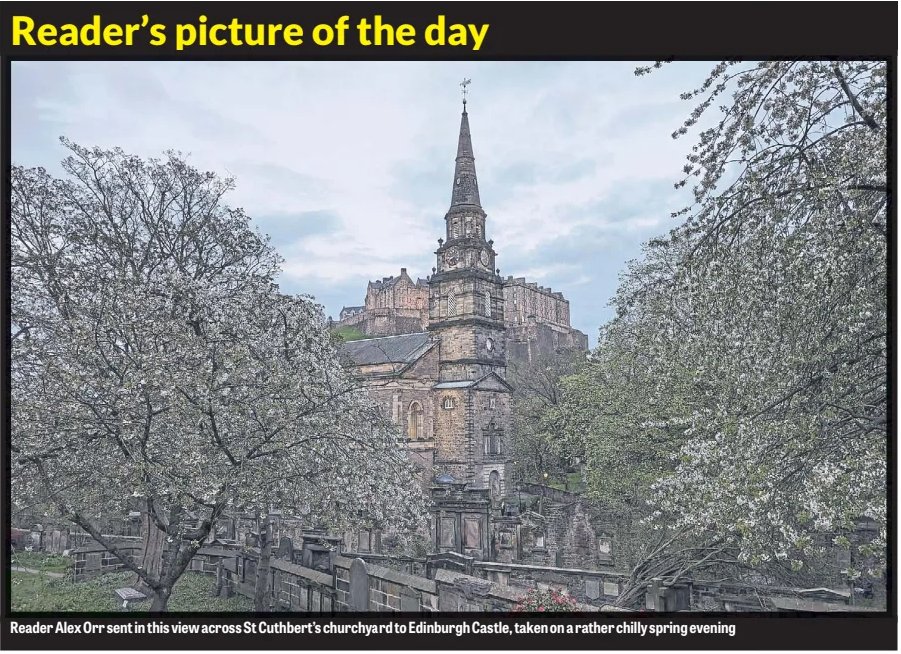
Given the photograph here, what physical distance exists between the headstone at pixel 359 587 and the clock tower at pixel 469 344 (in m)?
28.8

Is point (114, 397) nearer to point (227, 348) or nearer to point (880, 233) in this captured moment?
Result: point (227, 348)

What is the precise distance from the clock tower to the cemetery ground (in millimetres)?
24388

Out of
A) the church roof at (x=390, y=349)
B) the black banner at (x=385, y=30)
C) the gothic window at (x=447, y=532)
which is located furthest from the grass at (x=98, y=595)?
the church roof at (x=390, y=349)

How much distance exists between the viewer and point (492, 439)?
43.0 m

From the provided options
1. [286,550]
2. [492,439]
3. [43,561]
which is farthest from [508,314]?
[286,550]

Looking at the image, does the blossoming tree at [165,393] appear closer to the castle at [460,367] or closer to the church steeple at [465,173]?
the castle at [460,367]

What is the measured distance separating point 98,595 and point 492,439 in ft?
94.2

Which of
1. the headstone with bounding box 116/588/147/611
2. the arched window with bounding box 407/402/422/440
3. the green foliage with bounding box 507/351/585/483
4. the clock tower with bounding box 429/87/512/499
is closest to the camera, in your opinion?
the headstone with bounding box 116/588/147/611

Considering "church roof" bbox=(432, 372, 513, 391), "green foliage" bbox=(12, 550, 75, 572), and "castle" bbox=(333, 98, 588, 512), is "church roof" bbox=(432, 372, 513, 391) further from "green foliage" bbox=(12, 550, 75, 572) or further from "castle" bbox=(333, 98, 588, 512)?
"green foliage" bbox=(12, 550, 75, 572)

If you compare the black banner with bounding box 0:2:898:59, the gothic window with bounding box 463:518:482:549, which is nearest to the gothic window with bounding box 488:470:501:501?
the gothic window with bounding box 463:518:482:549

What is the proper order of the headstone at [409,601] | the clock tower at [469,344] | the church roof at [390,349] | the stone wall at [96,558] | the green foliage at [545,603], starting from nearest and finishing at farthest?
the green foliage at [545,603] → the headstone at [409,601] → the stone wall at [96,558] → the clock tower at [469,344] → the church roof at [390,349]

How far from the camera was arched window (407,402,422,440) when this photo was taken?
43875 millimetres

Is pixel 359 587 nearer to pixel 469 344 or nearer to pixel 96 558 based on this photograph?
pixel 96 558

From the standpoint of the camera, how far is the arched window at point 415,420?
43875 mm
